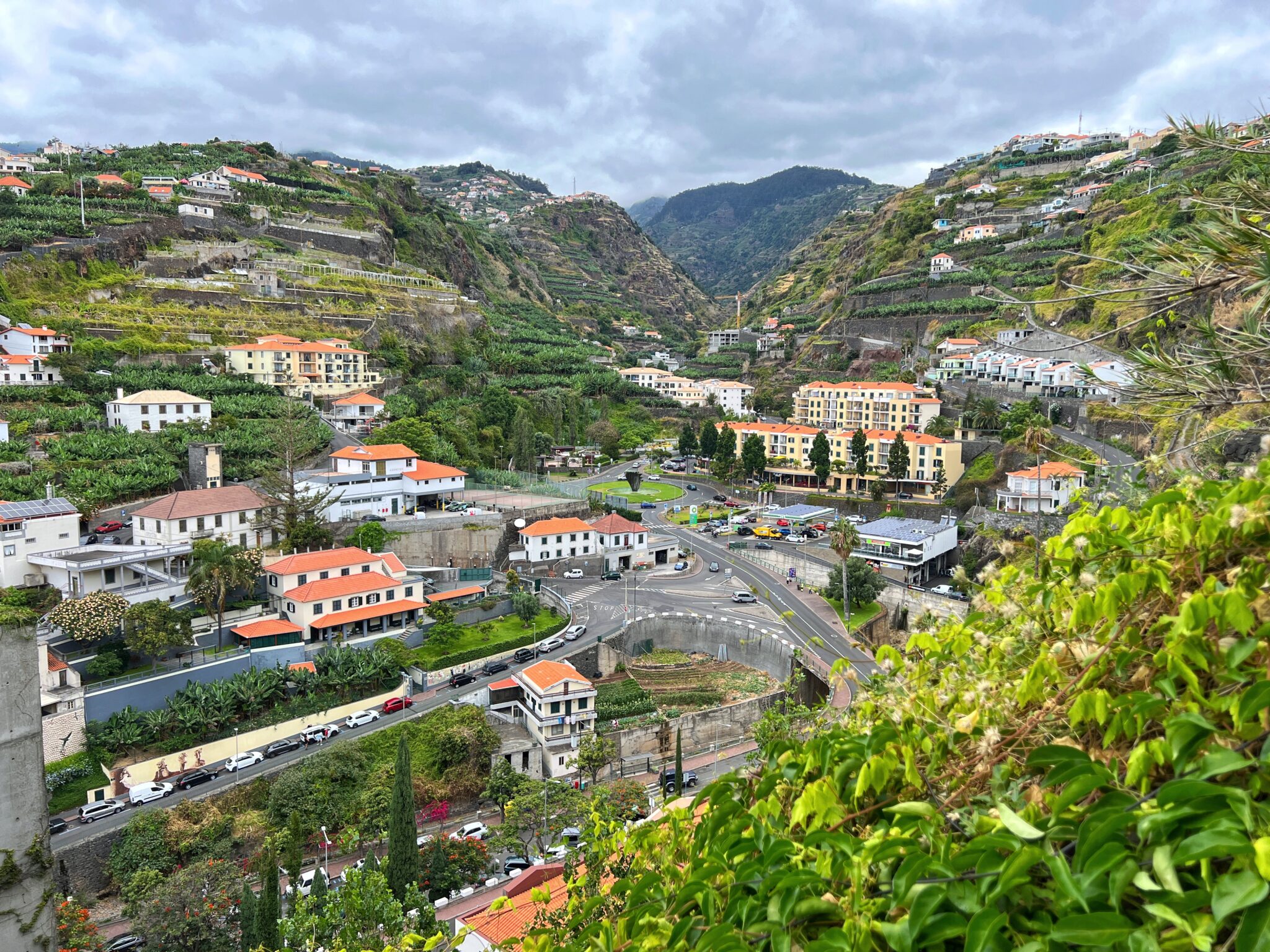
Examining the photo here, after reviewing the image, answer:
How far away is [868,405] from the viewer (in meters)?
52.2

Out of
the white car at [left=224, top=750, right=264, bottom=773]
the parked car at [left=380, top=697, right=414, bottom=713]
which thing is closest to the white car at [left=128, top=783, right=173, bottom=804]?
the white car at [left=224, top=750, right=264, bottom=773]

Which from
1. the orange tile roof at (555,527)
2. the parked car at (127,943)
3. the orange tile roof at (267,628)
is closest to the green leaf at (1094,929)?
the parked car at (127,943)

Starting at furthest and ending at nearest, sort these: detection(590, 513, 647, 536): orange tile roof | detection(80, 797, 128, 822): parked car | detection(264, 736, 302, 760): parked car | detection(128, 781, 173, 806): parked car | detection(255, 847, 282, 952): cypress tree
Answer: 1. detection(590, 513, 647, 536): orange tile roof
2. detection(264, 736, 302, 760): parked car
3. detection(128, 781, 173, 806): parked car
4. detection(80, 797, 128, 822): parked car
5. detection(255, 847, 282, 952): cypress tree

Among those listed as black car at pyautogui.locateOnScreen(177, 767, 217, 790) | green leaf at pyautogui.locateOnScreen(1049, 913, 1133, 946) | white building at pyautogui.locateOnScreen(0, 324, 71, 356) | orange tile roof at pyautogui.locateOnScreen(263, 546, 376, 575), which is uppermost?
white building at pyautogui.locateOnScreen(0, 324, 71, 356)

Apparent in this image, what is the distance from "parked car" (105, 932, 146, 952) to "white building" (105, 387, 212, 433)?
2386 cm

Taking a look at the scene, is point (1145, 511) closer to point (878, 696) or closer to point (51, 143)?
point (878, 696)

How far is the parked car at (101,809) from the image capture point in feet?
55.9

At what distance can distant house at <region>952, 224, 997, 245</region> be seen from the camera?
6869cm

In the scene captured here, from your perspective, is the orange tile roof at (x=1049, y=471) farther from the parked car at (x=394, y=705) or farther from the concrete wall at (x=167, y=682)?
the concrete wall at (x=167, y=682)

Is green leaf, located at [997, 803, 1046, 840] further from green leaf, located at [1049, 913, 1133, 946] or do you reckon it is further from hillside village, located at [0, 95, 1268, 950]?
green leaf, located at [1049, 913, 1133, 946]

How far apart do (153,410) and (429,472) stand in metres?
12.4

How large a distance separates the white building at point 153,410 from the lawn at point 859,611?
2978 cm

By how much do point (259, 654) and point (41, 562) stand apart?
7.30m

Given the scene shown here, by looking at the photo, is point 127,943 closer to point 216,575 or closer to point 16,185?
point 216,575
